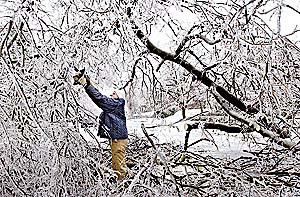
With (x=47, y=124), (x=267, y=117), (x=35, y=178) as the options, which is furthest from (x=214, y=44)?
(x=35, y=178)

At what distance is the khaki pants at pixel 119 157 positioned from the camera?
12.0ft

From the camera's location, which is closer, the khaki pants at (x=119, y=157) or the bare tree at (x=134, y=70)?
the bare tree at (x=134, y=70)

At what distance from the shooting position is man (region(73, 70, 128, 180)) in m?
4.00

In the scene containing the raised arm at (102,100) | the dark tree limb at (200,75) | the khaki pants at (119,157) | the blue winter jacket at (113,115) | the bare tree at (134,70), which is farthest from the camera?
A: the blue winter jacket at (113,115)

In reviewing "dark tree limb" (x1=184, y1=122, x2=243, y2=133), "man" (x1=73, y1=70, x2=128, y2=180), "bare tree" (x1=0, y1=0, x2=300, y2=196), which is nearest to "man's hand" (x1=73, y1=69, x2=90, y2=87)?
"bare tree" (x1=0, y1=0, x2=300, y2=196)

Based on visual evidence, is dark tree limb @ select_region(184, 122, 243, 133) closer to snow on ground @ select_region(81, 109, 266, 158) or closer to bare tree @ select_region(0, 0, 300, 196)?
bare tree @ select_region(0, 0, 300, 196)

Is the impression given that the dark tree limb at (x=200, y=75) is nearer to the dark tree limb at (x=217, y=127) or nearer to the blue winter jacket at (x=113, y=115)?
the dark tree limb at (x=217, y=127)

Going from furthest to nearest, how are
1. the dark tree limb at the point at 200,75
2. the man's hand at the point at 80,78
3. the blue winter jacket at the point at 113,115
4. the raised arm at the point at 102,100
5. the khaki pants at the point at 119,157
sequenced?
the blue winter jacket at the point at 113,115, the raised arm at the point at 102,100, the khaki pants at the point at 119,157, the dark tree limb at the point at 200,75, the man's hand at the point at 80,78

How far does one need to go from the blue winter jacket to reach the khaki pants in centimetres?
5

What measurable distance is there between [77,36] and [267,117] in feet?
4.32

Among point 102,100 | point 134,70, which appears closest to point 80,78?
point 134,70

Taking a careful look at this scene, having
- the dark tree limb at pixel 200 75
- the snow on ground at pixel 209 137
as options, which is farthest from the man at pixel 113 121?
the dark tree limb at pixel 200 75

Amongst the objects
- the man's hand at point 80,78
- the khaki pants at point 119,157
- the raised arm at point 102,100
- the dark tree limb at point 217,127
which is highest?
the man's hand at point 80,78

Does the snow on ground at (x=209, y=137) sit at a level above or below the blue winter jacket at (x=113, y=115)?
below
